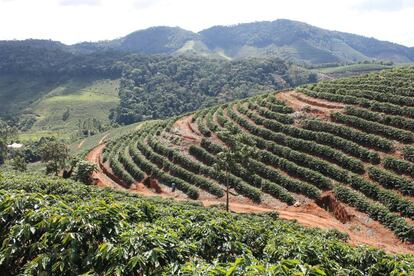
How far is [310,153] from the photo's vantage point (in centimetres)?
5347

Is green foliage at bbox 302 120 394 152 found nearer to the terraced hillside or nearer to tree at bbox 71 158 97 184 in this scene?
the terraced hillside

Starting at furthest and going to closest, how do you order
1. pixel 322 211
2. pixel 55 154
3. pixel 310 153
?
pixel 55 154 → pixel 310 153 → pixel 322 211

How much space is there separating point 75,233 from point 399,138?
1904 inches

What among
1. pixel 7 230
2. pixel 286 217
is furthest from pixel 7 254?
pixel 286 217

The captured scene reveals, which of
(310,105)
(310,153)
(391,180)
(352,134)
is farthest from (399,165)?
(310,105)

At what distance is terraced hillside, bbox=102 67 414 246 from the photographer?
1767 inches

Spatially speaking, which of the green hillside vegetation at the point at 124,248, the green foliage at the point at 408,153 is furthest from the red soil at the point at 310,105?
the green hillside vegetation at the point at 124,248

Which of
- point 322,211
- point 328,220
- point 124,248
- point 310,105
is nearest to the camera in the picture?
point 124,248

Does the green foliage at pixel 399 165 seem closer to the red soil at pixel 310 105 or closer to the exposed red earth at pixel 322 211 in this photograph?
the exposed red earth at pixel 322 211

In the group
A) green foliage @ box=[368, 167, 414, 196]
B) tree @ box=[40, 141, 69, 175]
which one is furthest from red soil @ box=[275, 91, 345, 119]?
tree @ box=[40, 141, 69, 175]

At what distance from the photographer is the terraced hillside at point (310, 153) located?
147 feet

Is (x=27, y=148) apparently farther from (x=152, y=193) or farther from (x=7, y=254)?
(x=7, y=254)

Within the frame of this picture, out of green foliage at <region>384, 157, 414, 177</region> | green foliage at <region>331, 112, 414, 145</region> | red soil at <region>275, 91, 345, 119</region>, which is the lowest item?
green foliage at <region>384, 157, 414, 177</region>

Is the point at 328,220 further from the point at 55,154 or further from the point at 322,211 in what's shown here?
the point at 55,154
